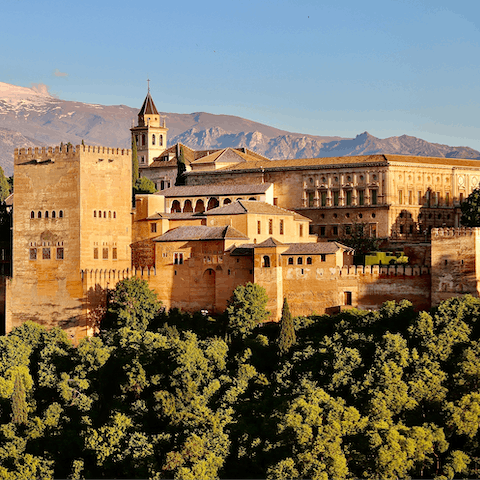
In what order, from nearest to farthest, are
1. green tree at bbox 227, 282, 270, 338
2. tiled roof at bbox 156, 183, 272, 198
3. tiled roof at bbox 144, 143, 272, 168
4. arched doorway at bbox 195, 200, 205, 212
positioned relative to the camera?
green tree at bbox 227, 282, 270, 338 → arched doorway at bbox 195, 200, 205, 212 → tiled roof at bbox 156, 183, 272, 198 → tiled roof at bbox 144, 143, 272, 168

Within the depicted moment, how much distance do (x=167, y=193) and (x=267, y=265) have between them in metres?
17.0

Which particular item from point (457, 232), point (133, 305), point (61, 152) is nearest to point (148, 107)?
point (61, 152)

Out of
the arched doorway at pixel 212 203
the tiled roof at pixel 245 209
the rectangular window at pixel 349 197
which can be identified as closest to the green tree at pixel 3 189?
the arched doorway at pixel 212 203

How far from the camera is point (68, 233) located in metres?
67.4

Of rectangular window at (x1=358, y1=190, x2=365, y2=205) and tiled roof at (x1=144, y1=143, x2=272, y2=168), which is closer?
rectangular window at (x1=358, y1=190, x2=365, y2=205)

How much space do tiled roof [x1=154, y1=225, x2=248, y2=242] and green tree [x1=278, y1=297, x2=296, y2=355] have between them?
892 centimetres

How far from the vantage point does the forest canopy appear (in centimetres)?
4741

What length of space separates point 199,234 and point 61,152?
11.1 m

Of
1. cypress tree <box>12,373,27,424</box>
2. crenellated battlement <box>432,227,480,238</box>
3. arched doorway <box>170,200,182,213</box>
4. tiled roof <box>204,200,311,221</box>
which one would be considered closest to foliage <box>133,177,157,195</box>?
arched doorway <box>170,200,182,213</box>

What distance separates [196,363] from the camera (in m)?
55.9

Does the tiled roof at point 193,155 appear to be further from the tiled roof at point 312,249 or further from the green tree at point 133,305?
the tiled roof at point 312,249

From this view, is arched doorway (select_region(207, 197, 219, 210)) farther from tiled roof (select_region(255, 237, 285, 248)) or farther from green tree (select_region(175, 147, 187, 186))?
green tree (select_region(175, 147, 187, 186))

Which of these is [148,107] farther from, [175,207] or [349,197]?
[175,207]

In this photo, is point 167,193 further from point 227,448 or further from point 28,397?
point 227,448
